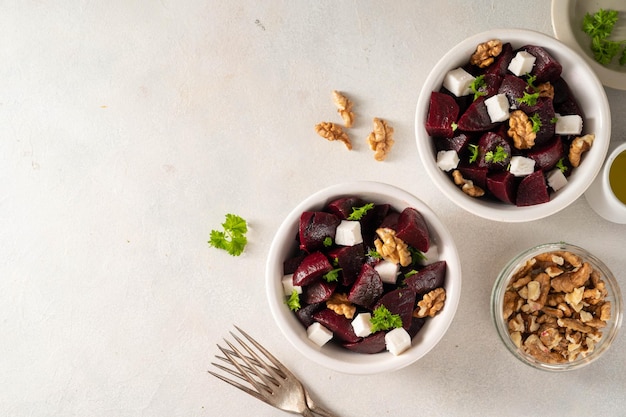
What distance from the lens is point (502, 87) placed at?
1.73 metres

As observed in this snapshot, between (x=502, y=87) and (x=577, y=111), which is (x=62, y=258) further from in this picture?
(x=577, y=111)

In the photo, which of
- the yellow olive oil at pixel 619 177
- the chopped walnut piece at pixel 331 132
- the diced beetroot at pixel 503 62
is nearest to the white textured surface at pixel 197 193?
the chopped walnut piece at pixel 331 132

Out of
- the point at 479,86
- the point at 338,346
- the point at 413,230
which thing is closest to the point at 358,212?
the point at 413,230

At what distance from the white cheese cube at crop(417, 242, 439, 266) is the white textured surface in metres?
0.24

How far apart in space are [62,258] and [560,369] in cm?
160

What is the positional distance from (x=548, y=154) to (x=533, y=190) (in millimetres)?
103

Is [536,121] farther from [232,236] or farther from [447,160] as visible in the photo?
[232,236]

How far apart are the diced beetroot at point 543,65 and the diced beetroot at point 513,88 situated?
2.2 inches

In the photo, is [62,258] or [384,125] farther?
[62,258]

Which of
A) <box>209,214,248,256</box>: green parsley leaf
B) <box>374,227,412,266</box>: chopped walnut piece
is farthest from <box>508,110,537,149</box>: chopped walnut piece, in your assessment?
<box>209,214,248,256</box>: green parsley leaf

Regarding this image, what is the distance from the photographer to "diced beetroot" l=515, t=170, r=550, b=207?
5.61 feet

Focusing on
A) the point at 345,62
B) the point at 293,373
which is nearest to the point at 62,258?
the point at 293,373

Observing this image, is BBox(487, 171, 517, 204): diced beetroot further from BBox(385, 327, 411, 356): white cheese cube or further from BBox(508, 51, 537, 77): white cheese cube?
BBox(385, 327, 411, 356): white cheese cube

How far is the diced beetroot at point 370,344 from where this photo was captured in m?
1.69
